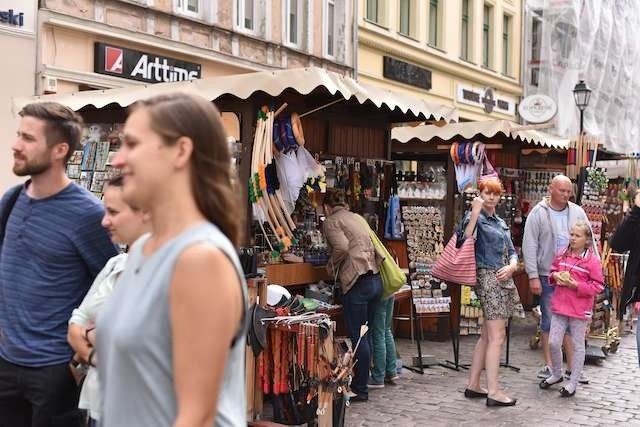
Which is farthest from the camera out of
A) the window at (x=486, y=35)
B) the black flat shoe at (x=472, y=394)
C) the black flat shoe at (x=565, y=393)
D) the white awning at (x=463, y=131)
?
the window at (x=486, y=35)

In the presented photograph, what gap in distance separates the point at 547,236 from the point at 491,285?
131 centimetres

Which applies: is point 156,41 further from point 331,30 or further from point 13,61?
point 331,30

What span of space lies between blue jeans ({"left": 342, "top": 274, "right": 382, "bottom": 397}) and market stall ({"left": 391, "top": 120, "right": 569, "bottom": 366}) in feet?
5.40

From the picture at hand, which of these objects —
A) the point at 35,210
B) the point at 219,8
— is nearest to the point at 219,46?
the point at 219,8

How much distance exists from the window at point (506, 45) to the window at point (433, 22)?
4693 mm

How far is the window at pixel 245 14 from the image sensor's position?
607 inches

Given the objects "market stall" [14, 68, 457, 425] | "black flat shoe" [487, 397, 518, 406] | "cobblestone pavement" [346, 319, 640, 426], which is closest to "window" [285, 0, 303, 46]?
"market stall" [14, 68, 457, 425]

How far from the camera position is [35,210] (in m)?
3.11

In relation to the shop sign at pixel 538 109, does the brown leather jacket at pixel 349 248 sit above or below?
below

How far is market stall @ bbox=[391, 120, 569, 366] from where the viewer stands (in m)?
8.56

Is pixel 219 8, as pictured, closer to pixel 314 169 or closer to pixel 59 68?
pixel 59 68

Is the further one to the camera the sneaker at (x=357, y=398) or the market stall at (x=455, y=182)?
the market stall at (x=455, y=182)

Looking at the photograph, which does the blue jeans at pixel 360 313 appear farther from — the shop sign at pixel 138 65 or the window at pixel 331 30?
the window at pixel 331 30

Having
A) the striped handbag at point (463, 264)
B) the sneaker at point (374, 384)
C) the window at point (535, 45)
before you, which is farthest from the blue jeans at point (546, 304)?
the window at point (535, 45)
